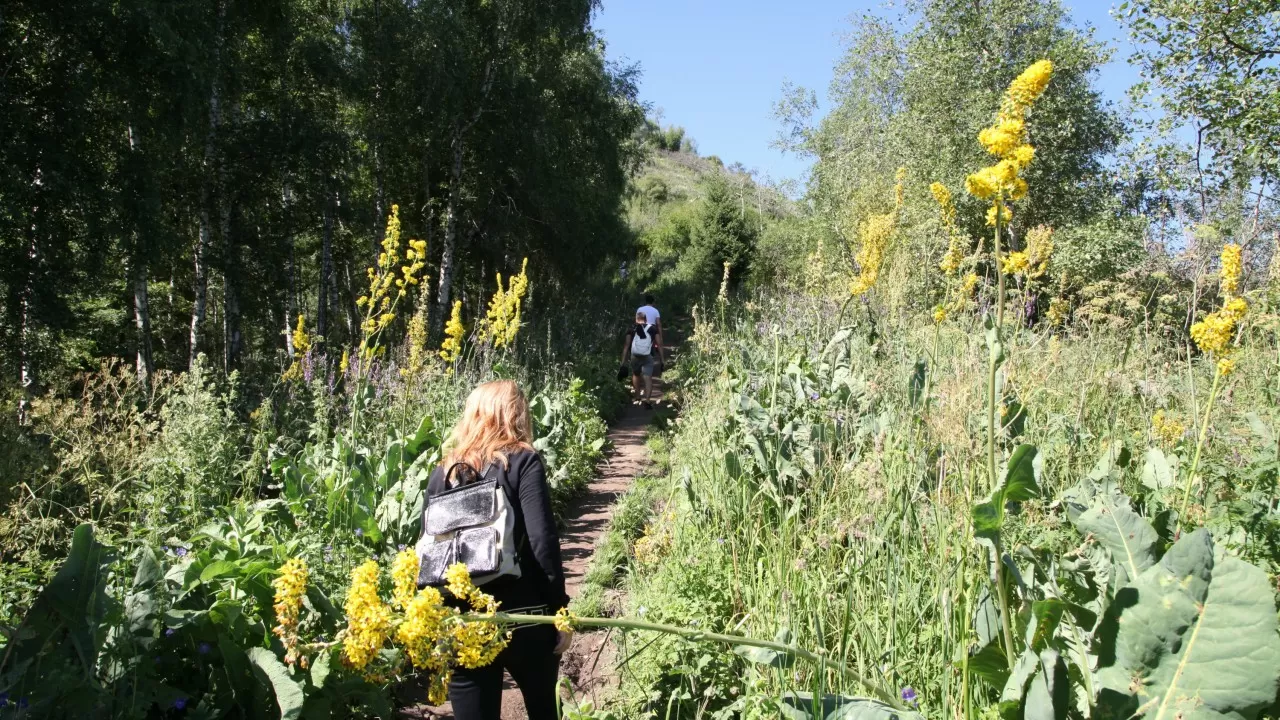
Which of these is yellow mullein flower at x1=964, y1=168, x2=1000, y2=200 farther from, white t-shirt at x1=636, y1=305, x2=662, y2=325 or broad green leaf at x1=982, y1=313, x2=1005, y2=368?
white t-shirt at x1=636, y1=305, x2=662, y2=325

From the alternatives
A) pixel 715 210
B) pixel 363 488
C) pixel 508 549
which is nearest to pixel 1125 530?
pixel 508 549

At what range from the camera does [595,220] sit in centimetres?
1917

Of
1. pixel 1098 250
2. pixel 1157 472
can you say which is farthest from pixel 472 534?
pixel 1098 250

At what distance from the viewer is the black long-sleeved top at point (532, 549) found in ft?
8.83

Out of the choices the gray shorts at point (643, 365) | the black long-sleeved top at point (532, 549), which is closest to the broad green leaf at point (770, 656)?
the black long-sleeved top at point (532, 549)

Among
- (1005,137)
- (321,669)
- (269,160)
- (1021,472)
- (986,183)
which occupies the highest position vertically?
(269,160)

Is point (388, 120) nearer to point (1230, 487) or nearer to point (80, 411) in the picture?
point (80, 411)

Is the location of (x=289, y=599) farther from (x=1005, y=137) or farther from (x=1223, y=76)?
(x=1223, y=76)

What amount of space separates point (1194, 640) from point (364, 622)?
5.64ft

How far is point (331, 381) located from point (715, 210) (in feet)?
82.3

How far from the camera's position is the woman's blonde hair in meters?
2.88

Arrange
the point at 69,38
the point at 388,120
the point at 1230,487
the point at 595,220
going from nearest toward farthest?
the point at 1230,487 → the point at 69,38 → the point at 388,120 → the point at 595,220

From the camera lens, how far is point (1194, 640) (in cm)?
164

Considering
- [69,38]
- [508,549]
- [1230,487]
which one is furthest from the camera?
[69,38]
